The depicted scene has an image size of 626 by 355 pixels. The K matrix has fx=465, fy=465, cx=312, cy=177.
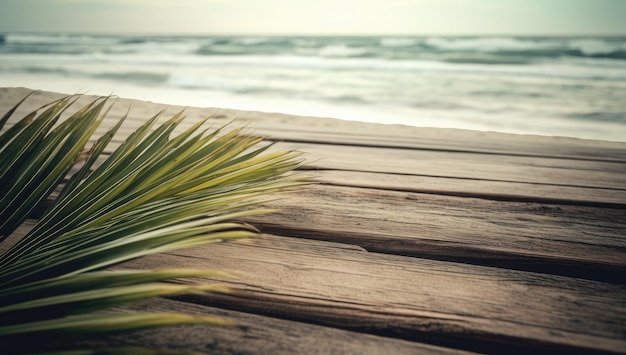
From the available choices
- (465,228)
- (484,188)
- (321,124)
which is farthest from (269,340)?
(321,124)

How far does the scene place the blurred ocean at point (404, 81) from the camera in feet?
19.4

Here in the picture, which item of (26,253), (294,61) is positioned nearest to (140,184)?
(26,253)

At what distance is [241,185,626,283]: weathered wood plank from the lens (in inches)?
30.0

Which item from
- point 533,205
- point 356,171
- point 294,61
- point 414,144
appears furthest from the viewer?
point 294,61

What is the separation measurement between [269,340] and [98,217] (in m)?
0.27

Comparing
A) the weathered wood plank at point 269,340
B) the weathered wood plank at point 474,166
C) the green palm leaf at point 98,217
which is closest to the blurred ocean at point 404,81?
the weathered wood plank at point 474,166

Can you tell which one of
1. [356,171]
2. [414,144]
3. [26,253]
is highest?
[414,144]

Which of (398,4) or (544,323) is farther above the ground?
(398,4)

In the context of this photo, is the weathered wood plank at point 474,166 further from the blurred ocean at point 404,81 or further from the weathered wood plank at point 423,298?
the blurred ocean at point 404,81

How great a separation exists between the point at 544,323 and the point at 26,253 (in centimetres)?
62

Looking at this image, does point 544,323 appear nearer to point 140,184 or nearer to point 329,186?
point 140,184

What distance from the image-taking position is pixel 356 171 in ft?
4.35

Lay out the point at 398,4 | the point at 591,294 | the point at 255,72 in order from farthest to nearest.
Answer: the point at 398,4, the point at 255,72, the point at 591,294

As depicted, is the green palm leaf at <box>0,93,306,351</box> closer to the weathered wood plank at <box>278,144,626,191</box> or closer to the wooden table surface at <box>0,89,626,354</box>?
the wooden table surface at <box>0,89,626,354</box>
